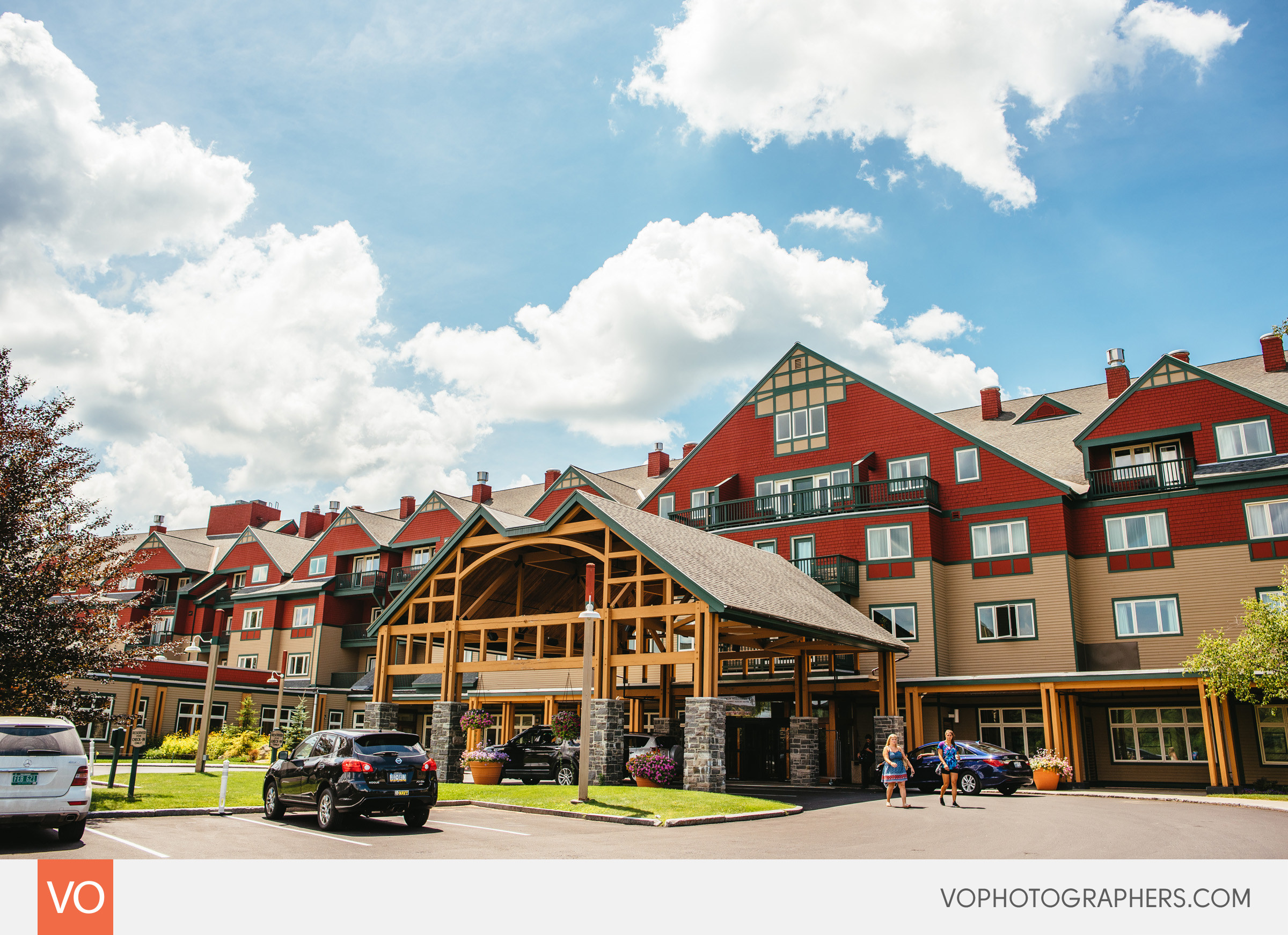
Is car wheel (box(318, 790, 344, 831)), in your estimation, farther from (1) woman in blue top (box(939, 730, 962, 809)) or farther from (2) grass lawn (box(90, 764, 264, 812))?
(1) woman in blue top (box(939, 730, 962, 809))

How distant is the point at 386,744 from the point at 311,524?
50851mm

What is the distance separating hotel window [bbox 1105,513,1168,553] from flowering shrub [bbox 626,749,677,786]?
59.9ft

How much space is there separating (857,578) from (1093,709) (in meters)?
8.42

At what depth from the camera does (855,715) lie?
31.2m

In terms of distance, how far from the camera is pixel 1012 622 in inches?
1201

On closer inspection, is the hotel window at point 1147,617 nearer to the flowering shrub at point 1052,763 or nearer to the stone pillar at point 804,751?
the flowering shrub at point 1052,763

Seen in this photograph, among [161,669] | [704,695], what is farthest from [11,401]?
[161,669]

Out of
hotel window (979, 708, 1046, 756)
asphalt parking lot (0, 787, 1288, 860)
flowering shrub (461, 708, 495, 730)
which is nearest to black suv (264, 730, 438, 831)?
asphalt parking lot (0, 787, 1288, 860)

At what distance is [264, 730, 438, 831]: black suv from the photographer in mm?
12875

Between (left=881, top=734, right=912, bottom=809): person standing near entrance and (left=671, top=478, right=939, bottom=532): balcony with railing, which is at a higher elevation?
(left=671, top=478, right=939, bottom=532): balcony with railing

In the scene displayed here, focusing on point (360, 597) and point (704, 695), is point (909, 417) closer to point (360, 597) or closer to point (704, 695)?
point (704, 695)

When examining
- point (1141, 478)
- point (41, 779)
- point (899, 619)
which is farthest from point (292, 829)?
point (1141, 478)

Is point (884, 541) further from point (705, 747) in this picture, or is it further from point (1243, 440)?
point (705, 747)
